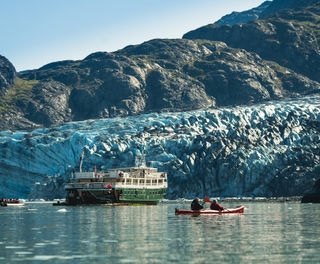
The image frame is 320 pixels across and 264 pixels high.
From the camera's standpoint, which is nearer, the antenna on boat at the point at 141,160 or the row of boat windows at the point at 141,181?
the row of boat windows at the point at 141,181

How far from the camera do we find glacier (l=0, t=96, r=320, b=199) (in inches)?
6270

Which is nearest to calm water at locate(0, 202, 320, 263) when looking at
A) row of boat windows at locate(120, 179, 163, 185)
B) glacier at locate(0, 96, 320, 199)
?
row of boat windows at locate(120, 179, 163, 185)

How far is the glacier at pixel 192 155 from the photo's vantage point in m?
159

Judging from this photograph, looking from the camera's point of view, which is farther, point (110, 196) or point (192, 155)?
point (192, 155)

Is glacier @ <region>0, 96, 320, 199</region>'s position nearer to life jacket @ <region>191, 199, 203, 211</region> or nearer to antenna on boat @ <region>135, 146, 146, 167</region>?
antenna on boat @ <region>135, 146, 146, 167</region>

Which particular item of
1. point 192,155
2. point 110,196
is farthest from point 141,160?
point 110,196

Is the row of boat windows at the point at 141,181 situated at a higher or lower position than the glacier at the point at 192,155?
lower

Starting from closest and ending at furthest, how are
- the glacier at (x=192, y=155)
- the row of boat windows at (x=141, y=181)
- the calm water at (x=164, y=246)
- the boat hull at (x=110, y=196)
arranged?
the calm water at (x=164, y=246) < the boat hull at (x=110, y=196) < the row of boat windows at (x=141, y=181) < the glacier at (x=192, y=155)

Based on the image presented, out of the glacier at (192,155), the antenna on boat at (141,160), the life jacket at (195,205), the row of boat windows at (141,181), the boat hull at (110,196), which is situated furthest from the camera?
the glacier at (192,155)

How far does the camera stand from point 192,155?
535ft

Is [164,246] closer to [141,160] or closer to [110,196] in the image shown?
[110,196]

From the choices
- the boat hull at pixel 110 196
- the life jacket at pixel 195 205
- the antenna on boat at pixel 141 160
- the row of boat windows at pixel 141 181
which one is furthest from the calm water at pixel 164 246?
the antenna on boat at pixel 141 160

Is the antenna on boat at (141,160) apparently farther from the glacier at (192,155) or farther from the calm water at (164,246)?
the calm water at (164,246)

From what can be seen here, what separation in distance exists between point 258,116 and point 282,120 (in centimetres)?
785
